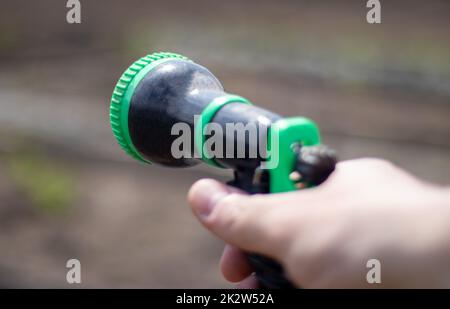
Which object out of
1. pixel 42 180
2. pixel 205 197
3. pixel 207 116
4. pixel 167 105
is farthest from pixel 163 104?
pixel 42 180

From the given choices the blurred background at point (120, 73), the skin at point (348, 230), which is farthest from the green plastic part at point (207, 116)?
the blurred background at point (120, 73)

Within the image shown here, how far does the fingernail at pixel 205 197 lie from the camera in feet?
2.47

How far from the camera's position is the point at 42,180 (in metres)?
3.21

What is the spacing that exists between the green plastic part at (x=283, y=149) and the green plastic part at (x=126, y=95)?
0.82 feet

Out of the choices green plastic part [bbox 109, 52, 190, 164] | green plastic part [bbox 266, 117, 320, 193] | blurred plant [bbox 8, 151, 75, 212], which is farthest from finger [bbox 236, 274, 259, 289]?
blurred plant [bbox 8, 151, 75, 212]

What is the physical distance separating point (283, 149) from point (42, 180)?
2593 mm

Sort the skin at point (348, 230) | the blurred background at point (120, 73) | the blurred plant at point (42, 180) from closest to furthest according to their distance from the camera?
the skin at point (348, 230), the blurred background at point (120, 73), the blurred plant at point (42, 180)

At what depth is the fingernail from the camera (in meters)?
0.75

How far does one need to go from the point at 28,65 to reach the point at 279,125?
392cm

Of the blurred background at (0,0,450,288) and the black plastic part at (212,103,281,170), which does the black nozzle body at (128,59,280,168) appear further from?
the blurred background at (0,0,450,288)

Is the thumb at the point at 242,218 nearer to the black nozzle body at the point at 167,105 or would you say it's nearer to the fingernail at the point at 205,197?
the fingernail at the point at 205,197

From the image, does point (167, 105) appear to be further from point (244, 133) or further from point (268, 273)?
point (268, 273)

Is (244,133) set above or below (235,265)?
above
